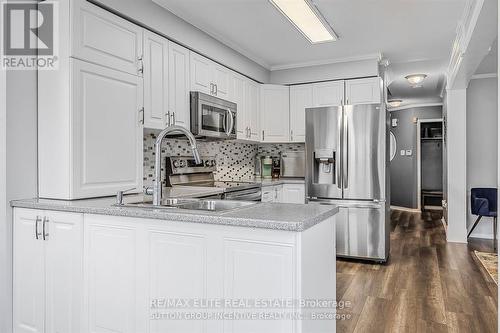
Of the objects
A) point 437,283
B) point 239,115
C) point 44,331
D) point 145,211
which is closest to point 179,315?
point 145,211

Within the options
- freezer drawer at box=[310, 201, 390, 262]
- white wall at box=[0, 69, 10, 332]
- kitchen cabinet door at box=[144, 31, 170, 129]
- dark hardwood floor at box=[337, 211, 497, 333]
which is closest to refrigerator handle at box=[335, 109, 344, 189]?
freezer drawer at box=[310, 201, 390, 262]

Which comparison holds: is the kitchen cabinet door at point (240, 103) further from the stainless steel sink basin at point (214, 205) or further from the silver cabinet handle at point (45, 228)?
the silver cabinet handle at point (45, 228)

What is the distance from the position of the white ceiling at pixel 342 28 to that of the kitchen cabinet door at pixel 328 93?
0.33m

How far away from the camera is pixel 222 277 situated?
64.4 inches

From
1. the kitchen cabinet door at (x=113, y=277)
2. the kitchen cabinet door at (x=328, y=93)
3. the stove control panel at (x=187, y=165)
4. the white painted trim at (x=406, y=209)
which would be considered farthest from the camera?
the white painted trim at (x=406, y=209)

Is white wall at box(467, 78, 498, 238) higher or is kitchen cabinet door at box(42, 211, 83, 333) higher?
white wall at box(467, 78, 498, 238)

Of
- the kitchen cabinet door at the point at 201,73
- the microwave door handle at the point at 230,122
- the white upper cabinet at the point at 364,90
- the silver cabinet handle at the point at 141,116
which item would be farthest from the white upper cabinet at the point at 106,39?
the white upper cabinet at the point at 364,90

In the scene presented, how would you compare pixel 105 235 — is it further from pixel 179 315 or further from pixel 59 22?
pixel 59 22

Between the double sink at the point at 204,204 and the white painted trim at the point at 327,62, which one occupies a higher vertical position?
the white painted trim at the point at 327,62

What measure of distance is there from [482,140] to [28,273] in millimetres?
5627

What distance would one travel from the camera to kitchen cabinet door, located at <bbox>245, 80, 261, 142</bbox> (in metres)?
4.59

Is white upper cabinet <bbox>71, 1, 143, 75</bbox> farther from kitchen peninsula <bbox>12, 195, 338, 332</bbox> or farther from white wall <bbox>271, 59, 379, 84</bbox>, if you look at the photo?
white wall <bbox>271, 59, 379, 84</bbox>

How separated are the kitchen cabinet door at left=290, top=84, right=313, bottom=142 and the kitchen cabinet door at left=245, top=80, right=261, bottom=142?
1.58 feet

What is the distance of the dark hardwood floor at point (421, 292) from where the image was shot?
2.48m
